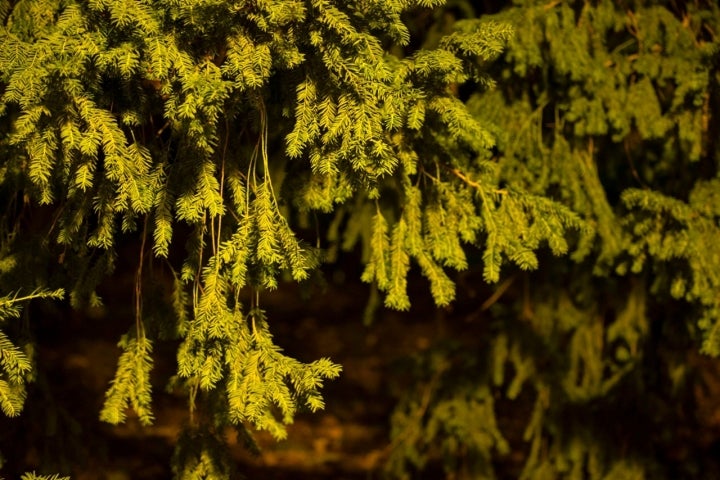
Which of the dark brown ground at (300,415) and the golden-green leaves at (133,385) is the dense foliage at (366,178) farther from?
the dark brown ground at (300,415)

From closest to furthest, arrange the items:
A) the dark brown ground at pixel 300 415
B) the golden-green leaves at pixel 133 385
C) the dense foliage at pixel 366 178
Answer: the dense foliage at pixel 366 178, the golden-green leaves at pixel 133 385, the dark brown ground at pixel 300 415

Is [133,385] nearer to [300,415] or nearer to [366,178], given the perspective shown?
[366,178]

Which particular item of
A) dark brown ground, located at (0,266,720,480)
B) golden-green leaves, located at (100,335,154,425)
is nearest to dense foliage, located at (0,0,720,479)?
golden-green leaves, located at (100,335,154,425)

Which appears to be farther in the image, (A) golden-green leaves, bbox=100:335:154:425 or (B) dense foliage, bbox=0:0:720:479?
(A) golden-green leaves, bbox=100:335:154:425

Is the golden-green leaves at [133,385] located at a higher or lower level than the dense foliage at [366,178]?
lower

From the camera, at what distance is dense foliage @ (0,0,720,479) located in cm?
270

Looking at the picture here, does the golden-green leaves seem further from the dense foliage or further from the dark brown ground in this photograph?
the dark brown ground

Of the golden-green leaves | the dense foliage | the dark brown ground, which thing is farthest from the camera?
the dark brown ground

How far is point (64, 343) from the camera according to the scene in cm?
827

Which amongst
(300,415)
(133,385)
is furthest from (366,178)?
(300,415)

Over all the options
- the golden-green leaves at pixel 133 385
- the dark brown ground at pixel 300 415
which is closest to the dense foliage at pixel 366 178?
the golden-green leaves at pixel 133 385

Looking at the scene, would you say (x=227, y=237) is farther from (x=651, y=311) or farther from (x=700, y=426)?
(x=700, y=426)

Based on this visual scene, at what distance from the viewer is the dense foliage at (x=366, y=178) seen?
8.84 ft

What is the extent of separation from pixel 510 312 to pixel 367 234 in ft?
4.92
